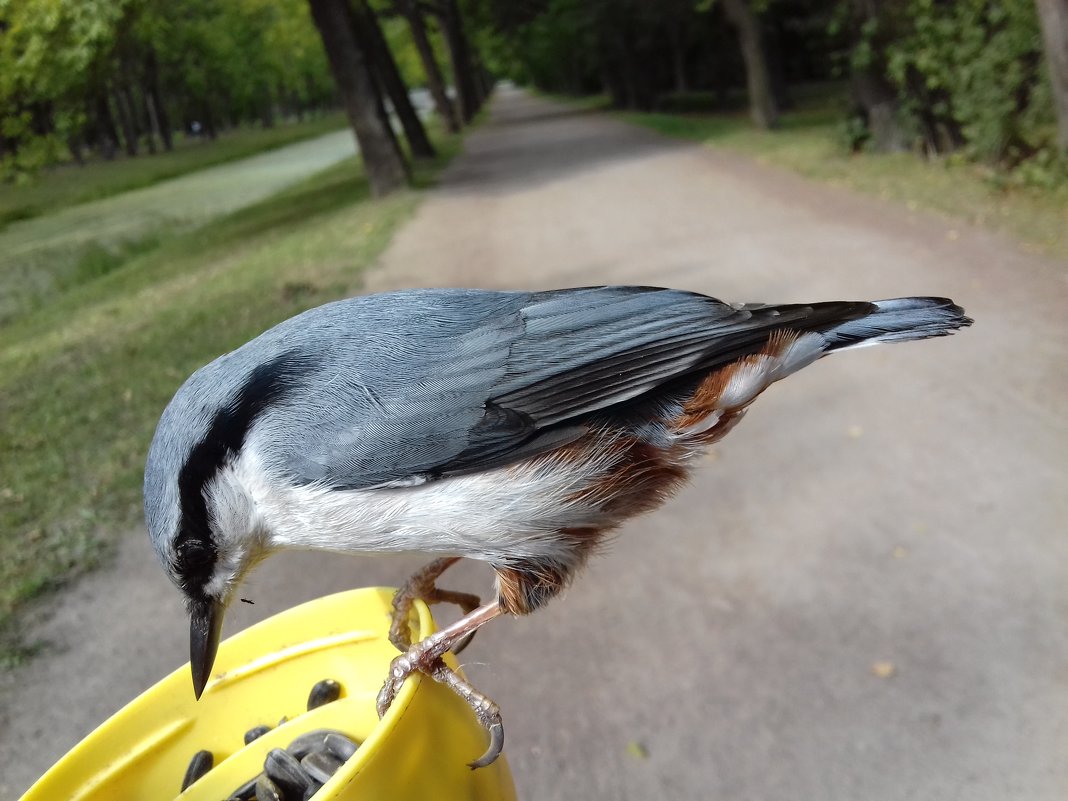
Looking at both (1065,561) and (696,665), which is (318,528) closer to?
(696,665)

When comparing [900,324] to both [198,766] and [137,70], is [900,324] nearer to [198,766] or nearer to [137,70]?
[198,766]

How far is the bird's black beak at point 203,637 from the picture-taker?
5.86ft

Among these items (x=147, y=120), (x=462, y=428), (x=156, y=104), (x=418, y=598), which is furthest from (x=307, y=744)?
(x=147, y=120)

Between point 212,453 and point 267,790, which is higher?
point 212,453

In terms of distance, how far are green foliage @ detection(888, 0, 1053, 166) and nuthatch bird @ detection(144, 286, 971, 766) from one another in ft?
32.2

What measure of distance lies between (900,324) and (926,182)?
34.4 feet

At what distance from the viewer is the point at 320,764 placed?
1775 millimetres

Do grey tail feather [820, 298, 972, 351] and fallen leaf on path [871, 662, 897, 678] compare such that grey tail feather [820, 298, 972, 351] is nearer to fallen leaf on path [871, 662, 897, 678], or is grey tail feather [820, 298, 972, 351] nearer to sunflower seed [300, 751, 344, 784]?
sunflower seed [300, 751, 344, 784]

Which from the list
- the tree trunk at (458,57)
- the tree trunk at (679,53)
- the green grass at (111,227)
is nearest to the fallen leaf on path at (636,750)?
the green grass at (111,227)

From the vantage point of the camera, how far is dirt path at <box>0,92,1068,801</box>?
324cm

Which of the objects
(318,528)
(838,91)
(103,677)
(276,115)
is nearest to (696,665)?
(318,528)

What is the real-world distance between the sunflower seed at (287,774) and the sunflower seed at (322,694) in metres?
0.16

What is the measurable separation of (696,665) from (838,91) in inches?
1149

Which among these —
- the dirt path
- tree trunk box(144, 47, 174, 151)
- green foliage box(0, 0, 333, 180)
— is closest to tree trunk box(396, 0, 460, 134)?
green foliage box(0, 0, 333, 180)
